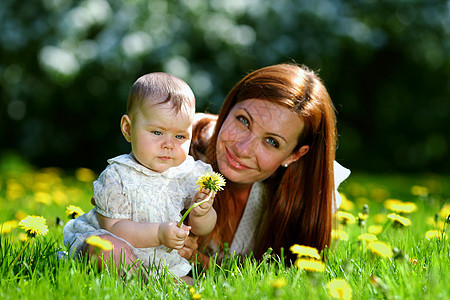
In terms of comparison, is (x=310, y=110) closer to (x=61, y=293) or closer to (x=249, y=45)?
(x=61, y=293)

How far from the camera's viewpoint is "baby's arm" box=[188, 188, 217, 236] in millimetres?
1898

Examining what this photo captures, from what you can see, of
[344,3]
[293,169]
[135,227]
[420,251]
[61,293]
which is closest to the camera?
[61,293]

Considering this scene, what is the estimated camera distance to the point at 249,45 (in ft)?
18.8

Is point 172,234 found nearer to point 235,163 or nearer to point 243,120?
point 235,163

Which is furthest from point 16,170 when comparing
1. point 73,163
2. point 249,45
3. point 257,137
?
point 257,137

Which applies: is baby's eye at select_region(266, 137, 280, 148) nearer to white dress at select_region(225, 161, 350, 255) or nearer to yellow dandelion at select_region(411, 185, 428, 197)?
white dress at select_region(225, 161, 350, 255)

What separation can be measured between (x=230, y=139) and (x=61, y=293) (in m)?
1.11

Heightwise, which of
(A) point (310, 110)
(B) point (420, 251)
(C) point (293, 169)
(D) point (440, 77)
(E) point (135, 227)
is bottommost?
(E) point (135, 227)

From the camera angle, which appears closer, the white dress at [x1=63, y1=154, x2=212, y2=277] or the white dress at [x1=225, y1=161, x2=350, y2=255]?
the white dress at [x1=63, y1=154, x2=212, y2=277]

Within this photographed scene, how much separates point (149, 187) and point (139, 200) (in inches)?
2.7

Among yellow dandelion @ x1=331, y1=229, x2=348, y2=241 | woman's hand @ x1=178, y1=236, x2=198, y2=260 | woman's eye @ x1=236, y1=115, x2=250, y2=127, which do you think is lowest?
woman's hand @ x1=178, y1=236, x2=198, y2=260

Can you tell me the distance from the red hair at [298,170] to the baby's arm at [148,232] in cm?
73

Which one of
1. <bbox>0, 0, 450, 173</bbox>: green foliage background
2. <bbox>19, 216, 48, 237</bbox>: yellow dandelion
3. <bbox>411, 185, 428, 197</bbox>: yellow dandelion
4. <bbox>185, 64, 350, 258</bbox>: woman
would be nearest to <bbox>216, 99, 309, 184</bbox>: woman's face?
<bbox>185, 64, 350, 258</bbox>: woman

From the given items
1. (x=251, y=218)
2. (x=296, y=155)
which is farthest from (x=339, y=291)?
(x=251, y=218)
